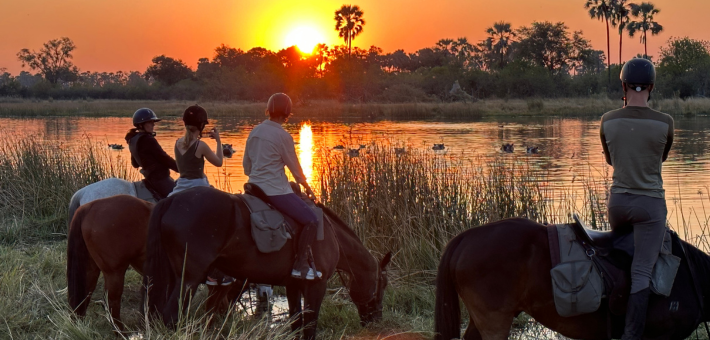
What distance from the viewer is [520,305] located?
4.06 meters

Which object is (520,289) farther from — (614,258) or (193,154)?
(193,154)

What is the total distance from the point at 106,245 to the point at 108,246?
0.02 metres

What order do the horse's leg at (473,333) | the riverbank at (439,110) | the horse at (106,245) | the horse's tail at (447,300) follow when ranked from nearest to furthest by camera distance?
the horse's tail at (447,300), the horse's leg at (473,333), the horse at (106,245), the riverbank at (439,110)

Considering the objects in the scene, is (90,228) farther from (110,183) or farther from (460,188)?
(460,188)

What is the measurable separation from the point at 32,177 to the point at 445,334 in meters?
8.85

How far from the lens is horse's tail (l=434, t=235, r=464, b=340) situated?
4.16 metres

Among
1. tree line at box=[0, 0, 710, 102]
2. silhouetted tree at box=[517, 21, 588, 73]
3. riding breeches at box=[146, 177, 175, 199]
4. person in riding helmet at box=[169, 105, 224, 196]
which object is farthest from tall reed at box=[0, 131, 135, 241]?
silhouetted tree at box=[517, 21, 588, 73]

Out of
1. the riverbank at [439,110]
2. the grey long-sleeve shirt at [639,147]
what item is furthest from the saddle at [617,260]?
the riverbank at [439,110]

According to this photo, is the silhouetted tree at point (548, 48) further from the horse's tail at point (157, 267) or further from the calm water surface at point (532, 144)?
the horse's tail at point (157, 267)

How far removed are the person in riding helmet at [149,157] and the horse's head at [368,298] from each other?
2201 millimetres

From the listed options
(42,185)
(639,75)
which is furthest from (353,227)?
(42,185)

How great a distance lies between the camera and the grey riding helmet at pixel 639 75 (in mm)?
3961

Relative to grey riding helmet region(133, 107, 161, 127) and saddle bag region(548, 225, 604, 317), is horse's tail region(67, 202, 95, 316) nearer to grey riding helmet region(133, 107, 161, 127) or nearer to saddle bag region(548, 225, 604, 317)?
grey riding helmet region(133, 107, 161, 127)

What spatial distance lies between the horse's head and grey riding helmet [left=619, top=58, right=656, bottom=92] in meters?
2.79
